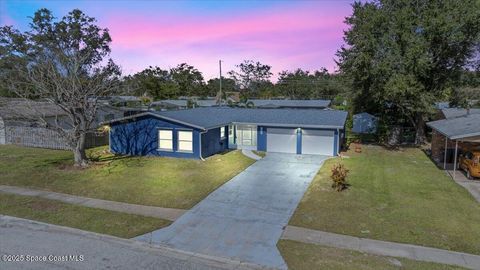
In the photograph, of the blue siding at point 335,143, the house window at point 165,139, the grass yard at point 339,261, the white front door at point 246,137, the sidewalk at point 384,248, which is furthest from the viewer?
the white front door at point 246,137

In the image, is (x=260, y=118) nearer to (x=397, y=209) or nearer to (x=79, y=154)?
(x=79, y=154)

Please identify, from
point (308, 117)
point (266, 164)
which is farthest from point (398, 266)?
point (308, 117)

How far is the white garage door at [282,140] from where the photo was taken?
2541 cm

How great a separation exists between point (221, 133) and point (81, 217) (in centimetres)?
1528

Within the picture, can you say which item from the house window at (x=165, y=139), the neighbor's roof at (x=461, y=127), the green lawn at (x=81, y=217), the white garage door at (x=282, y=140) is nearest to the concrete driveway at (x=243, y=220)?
the green lawn at (x=81, y=217)

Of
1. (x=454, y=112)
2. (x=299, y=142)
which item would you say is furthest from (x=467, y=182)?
(x=454, y=112)

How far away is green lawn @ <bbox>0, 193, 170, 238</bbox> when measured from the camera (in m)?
10.9

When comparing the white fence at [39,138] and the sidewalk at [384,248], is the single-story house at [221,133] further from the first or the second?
the sidewalk at [384,248]

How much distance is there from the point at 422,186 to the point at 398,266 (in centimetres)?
940

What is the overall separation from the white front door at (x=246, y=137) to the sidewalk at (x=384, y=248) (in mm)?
16052

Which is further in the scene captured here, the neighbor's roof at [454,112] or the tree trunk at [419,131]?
the tree trunk at [419,131]

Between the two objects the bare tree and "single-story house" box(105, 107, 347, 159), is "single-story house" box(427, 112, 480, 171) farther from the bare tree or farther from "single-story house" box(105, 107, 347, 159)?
the bare tree

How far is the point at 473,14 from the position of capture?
2297 cm

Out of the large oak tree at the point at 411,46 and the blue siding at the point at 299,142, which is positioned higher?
the large oak tree at the point at 411,46
